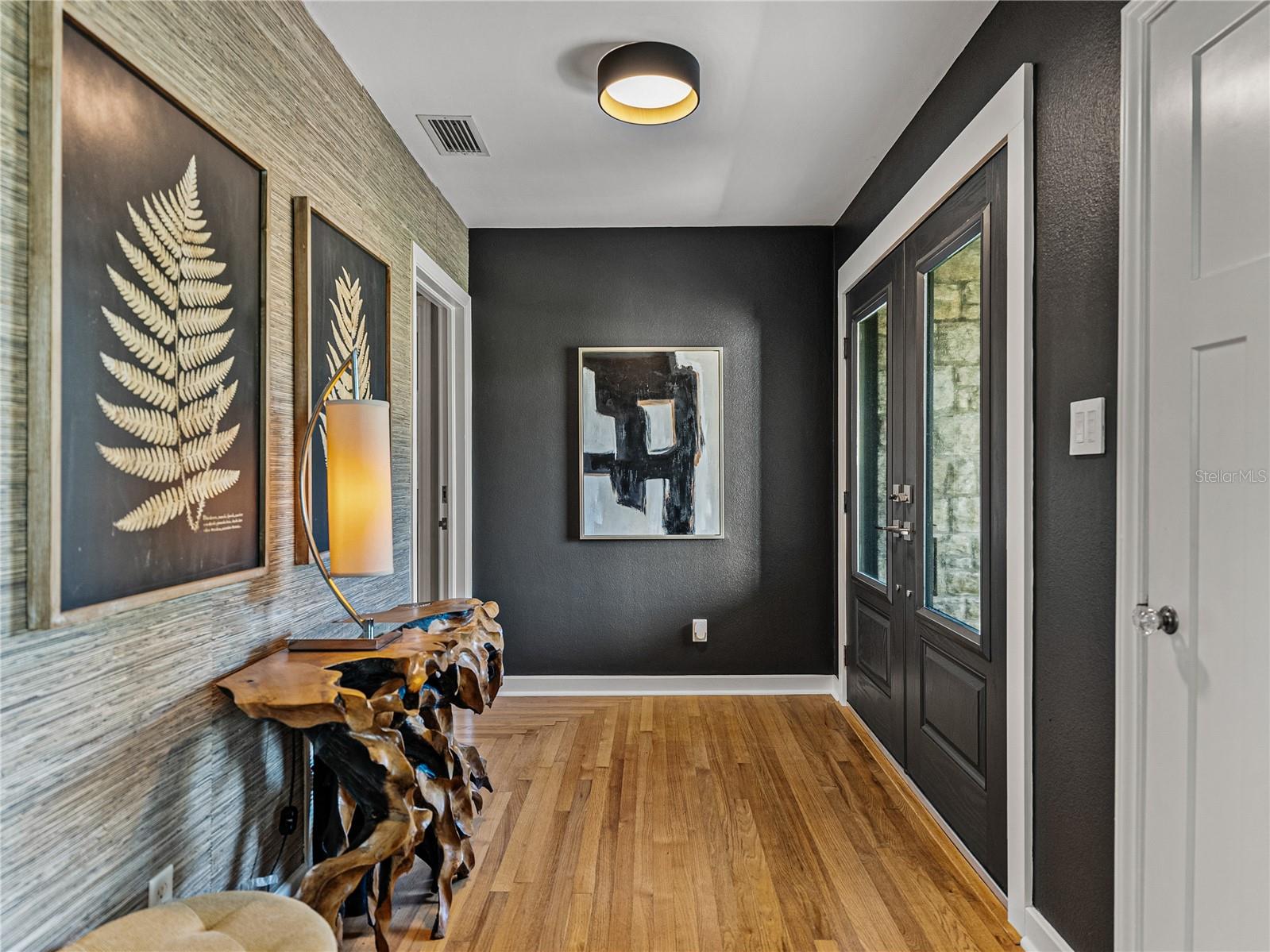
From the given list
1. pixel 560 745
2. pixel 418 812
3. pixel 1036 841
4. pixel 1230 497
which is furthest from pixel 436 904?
pixel 1230 497

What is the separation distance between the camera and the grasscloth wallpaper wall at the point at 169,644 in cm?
111

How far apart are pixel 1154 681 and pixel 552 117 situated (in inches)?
101

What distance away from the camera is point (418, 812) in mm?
1701

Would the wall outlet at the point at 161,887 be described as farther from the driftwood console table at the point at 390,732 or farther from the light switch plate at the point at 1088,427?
the light switch plate at the point at 1088,427

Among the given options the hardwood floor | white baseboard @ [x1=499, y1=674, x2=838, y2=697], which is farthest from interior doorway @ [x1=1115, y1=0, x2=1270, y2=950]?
white baseboard @ [x1=499, y1=674, x2=838, y2=697]

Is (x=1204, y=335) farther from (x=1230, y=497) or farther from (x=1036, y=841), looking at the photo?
(x=1036, y=841)

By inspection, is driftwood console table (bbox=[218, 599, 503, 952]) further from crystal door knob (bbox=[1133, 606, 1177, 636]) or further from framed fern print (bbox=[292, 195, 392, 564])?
crystal door knob (bbox=[1133, 606, 1177, 636])

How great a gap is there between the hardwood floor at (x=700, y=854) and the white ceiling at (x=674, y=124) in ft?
8.40

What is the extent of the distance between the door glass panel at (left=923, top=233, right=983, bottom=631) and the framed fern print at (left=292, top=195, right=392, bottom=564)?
6.39 ft

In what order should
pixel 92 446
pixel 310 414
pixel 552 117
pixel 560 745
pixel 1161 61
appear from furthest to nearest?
pixel 560 745 < pixel 552 117 < pixel 310 414 < pixel 1161 61 < pixel 92 446

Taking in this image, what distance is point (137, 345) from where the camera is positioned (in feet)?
4.44

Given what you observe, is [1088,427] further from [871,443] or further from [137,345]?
[137,345]

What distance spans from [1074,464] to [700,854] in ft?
5.30

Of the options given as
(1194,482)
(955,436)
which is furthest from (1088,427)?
(955,436)
